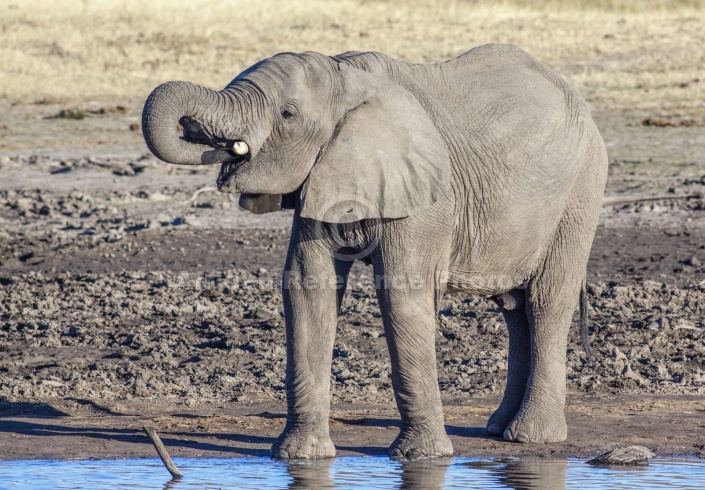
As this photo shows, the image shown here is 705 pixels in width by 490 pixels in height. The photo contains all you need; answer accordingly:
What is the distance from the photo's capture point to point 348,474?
6316 mm

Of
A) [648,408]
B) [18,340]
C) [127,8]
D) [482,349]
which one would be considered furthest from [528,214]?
[127,8]

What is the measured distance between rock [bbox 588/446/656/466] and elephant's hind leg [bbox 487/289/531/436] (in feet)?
1.79

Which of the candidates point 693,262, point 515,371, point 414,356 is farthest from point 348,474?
point 693,262

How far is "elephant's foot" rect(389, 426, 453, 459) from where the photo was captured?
6.33 meters

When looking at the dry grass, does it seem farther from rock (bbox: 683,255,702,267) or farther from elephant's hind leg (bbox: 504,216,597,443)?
elephant's hind leg (bbox: 504,216,597,443)

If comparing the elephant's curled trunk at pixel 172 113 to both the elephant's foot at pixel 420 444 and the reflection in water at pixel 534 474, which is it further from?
the reflection in water at pixel 534 474

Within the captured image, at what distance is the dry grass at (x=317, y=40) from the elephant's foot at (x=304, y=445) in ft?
41.1

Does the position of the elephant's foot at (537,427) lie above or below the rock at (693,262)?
below

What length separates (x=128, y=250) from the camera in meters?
11.7

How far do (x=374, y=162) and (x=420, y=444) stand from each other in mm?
1311

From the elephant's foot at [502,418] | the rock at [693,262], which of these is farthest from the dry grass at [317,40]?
the elephant's foot at [502,418]

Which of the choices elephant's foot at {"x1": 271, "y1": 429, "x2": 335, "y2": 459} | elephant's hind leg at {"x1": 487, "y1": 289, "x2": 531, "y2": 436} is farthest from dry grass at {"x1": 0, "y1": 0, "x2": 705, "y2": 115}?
elephant's foot at {"x1": 271, "y1": 429, "x2": 335, "y2": 459}

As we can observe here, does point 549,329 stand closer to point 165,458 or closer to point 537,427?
point 537,427

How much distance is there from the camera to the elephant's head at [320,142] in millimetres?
5617
